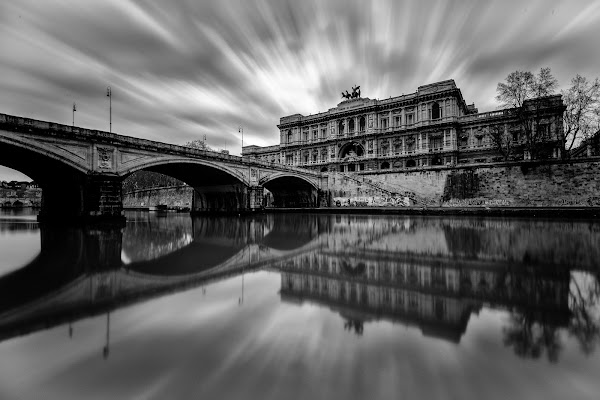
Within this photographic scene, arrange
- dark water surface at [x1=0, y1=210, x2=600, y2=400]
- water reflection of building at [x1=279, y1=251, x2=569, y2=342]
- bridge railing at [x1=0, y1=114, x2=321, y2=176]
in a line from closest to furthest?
dark water surface at [x1=0, y1=210, x2=600, y2=400] < water reflection of building at [x1=279, y1=251, x2=569, y2=342] < bridge railing at [x1=0, y1=114, x2=321, y2=176]

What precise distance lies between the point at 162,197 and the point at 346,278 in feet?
179

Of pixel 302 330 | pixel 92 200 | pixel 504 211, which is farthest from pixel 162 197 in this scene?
pixel 302 330

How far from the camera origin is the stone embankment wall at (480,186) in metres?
25.1

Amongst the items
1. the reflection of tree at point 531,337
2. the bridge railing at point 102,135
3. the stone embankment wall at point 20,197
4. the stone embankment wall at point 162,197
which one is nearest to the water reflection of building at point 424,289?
the reflection of tree at point 531,337

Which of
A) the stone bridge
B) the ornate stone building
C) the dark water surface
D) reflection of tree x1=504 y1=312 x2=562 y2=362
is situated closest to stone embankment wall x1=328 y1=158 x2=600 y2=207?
the ornate stone building

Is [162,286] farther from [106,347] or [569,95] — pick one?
[569,95]

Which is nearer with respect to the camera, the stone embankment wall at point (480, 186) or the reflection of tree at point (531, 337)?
the reflection of tree at point (531, 337)

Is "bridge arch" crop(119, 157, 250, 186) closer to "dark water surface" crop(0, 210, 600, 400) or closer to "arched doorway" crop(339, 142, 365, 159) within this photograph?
"dark water surface" crop(0, 210, 600, 400)

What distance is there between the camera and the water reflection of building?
3.31m

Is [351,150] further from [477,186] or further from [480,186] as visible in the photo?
[480,186]

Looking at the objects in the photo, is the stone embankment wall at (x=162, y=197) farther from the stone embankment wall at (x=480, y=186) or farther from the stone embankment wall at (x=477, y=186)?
the stone embankment wall at (x=480, y=186)

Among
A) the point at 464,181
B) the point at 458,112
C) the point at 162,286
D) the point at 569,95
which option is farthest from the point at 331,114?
the point at 162,286

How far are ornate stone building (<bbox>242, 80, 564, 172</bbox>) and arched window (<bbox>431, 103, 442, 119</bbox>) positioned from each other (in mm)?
98

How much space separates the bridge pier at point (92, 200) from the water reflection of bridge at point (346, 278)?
30.0 feet
